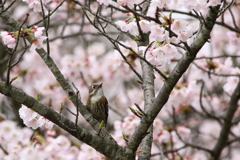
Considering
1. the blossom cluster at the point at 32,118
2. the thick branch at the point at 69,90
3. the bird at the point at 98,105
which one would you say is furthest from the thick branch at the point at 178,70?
the bird at the point at 98,105

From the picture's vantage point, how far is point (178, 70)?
263cm

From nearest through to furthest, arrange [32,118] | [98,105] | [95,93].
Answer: [32,118] < [98,105] < [95,93]

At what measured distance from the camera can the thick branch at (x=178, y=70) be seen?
8.21ft

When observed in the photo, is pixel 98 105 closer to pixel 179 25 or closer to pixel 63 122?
pixel 63 122

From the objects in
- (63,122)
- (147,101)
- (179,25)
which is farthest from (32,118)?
(179,25)

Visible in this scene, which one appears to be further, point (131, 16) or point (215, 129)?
point (215, 129)

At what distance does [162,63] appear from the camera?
2.73m

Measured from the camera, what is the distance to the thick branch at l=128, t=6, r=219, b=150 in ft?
8.21

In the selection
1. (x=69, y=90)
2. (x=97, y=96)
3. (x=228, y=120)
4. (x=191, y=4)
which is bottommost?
(x=69, y=90)

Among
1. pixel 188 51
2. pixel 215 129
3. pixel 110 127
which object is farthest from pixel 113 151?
pixel 215 129

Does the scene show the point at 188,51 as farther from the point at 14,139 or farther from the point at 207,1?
the point at 14,139

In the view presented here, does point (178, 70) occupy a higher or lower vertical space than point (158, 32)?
lower

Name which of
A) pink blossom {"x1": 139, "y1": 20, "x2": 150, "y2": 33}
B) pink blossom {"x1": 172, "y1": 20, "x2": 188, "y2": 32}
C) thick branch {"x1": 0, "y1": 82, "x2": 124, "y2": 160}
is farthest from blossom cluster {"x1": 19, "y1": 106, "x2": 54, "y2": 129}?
pink blossom {"x1": 172, "y1": 20, "x2": 188, "y2": 32}

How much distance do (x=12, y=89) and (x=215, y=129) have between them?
7.02 meters
